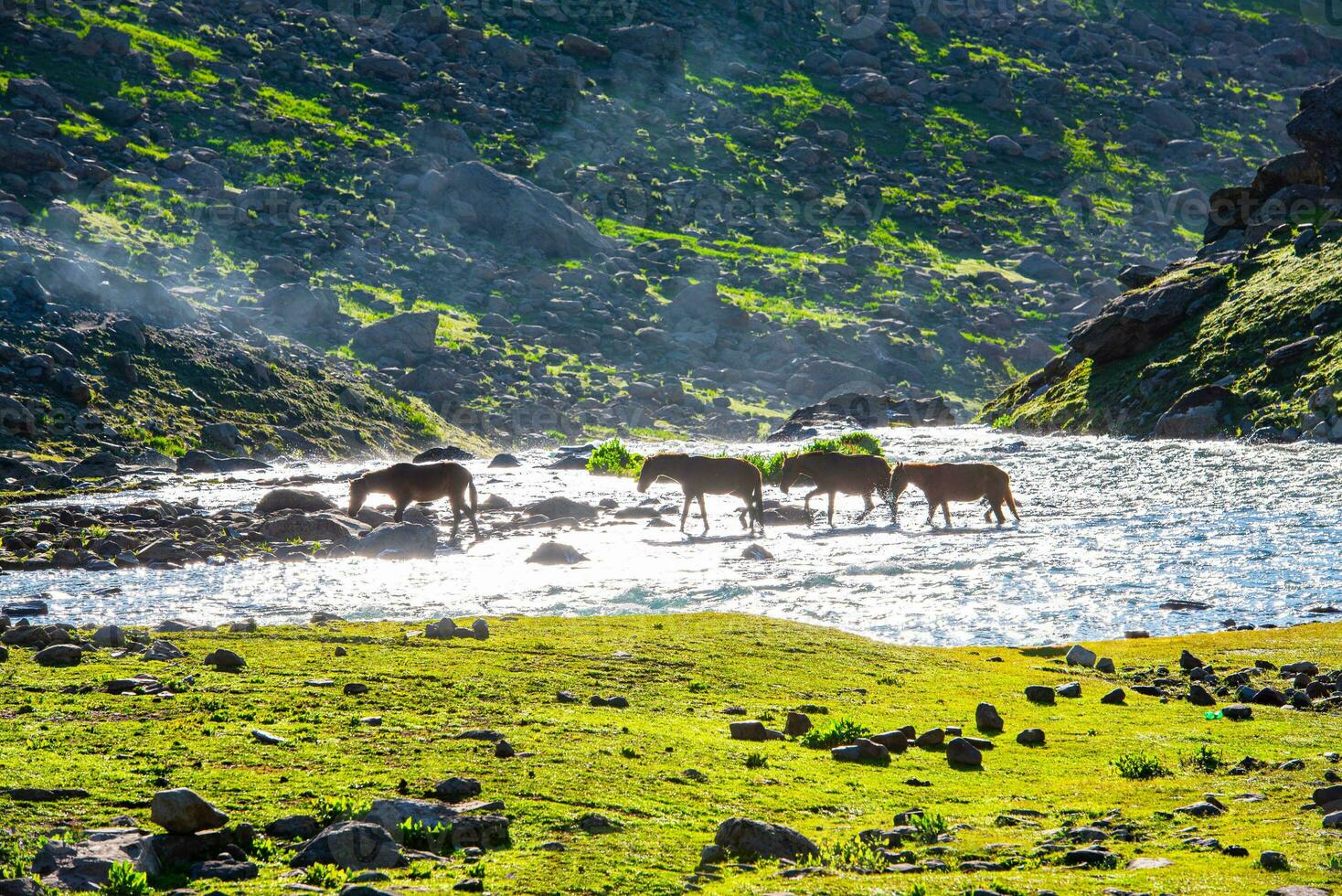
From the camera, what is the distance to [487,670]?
15.8 m

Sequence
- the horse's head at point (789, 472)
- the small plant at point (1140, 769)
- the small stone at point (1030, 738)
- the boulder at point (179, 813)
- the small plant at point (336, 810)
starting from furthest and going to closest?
the horse's head at point (789, 472)
the small stone at point (1030, 738)
the small plant at point (1140, 769)
the small plant at point (336, 810)
the boulder at point (179, 813)

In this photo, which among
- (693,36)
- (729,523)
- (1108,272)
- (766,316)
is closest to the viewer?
(729,523)

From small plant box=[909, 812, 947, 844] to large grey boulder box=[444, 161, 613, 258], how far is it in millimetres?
90936

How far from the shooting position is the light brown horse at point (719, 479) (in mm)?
34219

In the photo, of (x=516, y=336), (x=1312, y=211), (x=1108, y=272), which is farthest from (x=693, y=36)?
(x=1312, y=211)

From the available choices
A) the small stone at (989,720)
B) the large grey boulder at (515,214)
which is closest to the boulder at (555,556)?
the small stone at (989,720)

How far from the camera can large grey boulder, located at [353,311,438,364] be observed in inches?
2785

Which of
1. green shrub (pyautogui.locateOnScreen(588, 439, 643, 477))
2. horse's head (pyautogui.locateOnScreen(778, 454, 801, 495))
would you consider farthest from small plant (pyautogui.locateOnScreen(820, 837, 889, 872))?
green shrub (pyautogui.locateOnScreen(588, 439, 643, 477))

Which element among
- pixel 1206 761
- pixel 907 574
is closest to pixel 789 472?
pixel 907 574

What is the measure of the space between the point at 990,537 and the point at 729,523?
7.80 metres

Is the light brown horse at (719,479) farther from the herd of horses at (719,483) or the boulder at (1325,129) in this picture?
the boulder at (1325,129)

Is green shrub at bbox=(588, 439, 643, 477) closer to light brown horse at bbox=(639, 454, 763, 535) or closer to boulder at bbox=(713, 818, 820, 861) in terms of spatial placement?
light brown horse at bbox=(639, 454, 763, 535)

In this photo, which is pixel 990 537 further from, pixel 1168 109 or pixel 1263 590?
pixel 1168 109

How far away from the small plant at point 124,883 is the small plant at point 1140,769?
8598 mm
